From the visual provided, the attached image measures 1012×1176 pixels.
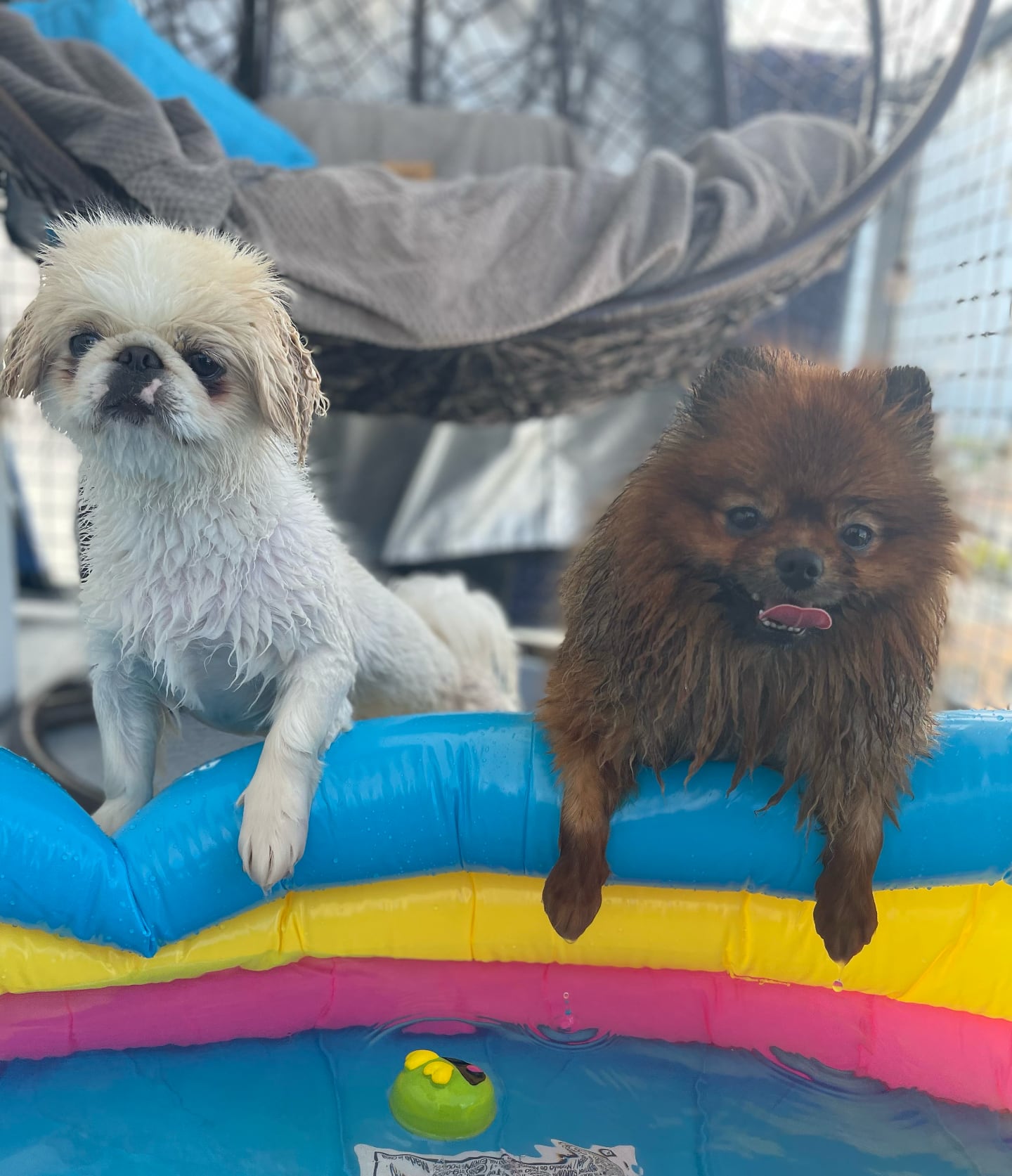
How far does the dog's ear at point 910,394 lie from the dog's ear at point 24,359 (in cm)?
70

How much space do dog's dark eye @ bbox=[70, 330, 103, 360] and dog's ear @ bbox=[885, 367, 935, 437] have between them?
25.4 inches

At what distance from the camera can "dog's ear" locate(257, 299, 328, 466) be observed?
0.75m

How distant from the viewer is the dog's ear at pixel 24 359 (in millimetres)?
746

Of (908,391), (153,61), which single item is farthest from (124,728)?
(153,61)

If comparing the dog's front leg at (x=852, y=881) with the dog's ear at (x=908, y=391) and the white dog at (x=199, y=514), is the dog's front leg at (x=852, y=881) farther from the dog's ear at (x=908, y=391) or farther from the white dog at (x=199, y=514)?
the white dog at (x=199, y=514)

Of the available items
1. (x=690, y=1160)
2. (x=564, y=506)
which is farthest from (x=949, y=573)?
(x=564, y=506)

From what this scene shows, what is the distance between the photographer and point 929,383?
73cm

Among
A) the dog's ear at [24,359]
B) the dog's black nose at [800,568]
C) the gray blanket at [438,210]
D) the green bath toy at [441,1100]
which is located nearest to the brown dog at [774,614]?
the dog's black nose at [800,568]

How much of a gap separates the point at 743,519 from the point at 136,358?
50cm

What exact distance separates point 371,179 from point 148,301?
82 cm

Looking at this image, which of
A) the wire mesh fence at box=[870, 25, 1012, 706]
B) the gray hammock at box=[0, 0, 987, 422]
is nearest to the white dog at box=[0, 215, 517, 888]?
the gray hammock at box=[0, 0, 987, 422]

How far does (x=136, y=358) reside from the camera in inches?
28.3

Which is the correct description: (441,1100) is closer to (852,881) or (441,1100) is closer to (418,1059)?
(418,1059)

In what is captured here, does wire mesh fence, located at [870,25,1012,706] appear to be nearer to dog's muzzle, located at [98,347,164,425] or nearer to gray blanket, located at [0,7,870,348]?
gray blanket, located at [0,7,870,348]
